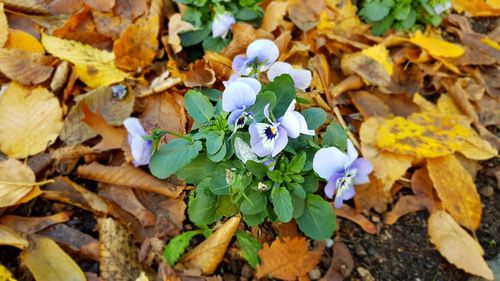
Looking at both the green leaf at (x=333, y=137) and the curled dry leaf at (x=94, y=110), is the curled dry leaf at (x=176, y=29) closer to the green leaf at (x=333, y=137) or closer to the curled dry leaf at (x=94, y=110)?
the curled dry leaf at (x=94, y=110)

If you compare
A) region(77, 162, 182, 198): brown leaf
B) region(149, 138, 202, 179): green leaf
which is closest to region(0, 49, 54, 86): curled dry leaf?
region(77, 162, 182, 198): brown leaf

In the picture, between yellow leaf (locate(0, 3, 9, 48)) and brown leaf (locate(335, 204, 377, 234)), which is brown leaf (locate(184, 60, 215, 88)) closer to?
brown leaf (locate(335, 204, 377, 234))

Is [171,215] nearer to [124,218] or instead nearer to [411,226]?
[124,218]

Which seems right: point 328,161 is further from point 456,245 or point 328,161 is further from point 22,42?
point 22,42

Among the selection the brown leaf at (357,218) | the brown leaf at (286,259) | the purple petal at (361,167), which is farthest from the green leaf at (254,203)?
the brown leaf at (357,218)

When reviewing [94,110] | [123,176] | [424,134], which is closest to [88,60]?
[94,110]

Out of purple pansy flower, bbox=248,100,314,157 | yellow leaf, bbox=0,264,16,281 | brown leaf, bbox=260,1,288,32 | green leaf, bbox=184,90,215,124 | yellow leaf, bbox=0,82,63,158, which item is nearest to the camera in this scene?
purple pansy flower, bbox=248,100,314,157

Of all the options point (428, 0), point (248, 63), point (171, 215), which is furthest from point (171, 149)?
point (428, 0)
